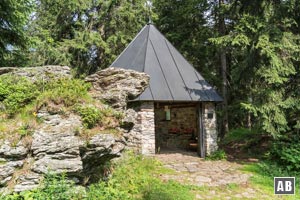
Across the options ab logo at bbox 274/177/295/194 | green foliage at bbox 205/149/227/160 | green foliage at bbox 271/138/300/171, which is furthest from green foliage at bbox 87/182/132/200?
green foliage at bbox 271/138/300/171

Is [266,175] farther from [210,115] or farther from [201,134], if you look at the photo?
[210,115]

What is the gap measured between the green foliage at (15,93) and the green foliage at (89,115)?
2.83ft

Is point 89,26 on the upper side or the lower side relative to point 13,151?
Answer: upper

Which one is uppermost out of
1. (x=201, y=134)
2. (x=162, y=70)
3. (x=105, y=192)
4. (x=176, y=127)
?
(x=162, y=70)

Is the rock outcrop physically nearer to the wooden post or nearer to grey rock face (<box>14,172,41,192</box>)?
grey rock face (<box>14,172,41,192</box>)

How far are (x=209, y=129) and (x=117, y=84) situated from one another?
13.3ft

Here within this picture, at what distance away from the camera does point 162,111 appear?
1236 cm

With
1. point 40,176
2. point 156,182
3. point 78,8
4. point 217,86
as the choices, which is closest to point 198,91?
point 156,182

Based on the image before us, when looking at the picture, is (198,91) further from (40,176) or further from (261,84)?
(40,176)

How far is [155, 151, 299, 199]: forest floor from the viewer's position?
18.0 ft

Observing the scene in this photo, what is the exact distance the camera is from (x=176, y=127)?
40.4 feet

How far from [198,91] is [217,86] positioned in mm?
4619

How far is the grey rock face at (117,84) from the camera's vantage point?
5.69 m

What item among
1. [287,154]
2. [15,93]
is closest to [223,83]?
[287,154]
